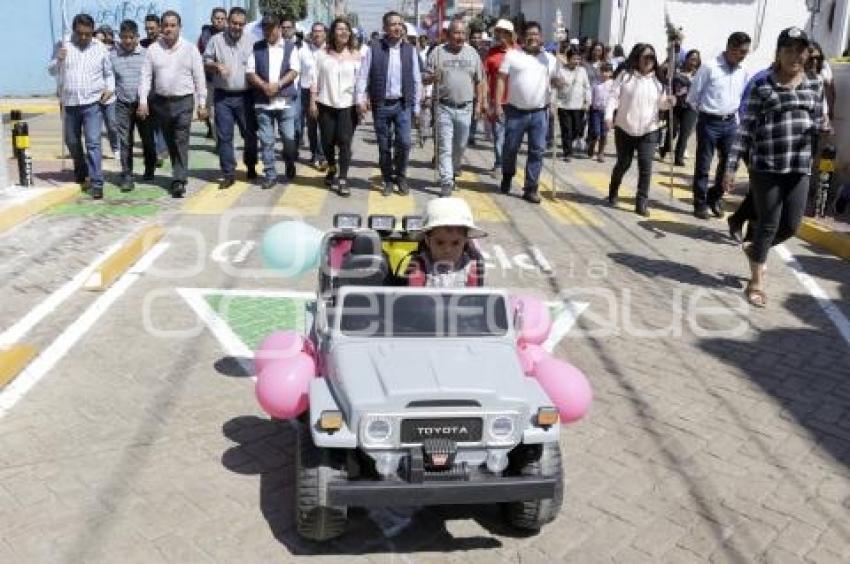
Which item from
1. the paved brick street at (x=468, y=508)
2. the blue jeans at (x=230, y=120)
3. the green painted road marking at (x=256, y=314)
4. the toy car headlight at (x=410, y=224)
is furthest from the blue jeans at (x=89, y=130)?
the toy car headlight at (x=410, y=224)

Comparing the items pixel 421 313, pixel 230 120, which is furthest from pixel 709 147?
pixel 421 313

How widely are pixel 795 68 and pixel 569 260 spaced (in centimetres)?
281

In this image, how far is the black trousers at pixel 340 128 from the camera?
36.6 ft

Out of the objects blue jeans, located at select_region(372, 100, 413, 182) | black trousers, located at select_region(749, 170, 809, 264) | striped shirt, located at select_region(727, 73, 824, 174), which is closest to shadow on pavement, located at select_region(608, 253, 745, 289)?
black trousers, located at select_region(749, 170, 809, 264)

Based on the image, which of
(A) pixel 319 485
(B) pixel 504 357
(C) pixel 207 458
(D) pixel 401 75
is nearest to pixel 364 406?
(A) pixel 319 485

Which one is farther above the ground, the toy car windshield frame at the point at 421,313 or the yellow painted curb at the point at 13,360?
the toy car windshield frame at the point at 421,313

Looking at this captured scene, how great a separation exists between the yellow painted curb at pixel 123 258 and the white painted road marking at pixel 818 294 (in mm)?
6205

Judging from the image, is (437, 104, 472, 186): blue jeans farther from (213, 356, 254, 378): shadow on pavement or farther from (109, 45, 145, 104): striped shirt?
(213, 356, 254, 378): shadow on pavement

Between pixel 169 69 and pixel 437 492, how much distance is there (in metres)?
8.58

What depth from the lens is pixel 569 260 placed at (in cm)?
891

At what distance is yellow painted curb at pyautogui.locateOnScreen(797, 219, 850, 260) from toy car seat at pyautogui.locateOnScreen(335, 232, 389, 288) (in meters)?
6.60

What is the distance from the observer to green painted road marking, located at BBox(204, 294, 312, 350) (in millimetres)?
6492

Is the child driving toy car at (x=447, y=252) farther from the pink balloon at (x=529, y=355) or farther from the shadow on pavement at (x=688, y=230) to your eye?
the shadow on pavement at (x=688, y=230)

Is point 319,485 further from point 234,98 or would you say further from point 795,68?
point 234,98
